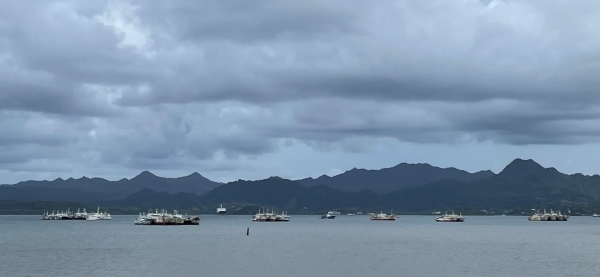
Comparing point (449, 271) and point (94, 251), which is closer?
point (449, 271)

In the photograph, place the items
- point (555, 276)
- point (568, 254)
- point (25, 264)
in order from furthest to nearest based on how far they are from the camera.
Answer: point (568, 254) < point (25, 264) < point (555, 276)

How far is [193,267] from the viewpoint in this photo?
11100cm

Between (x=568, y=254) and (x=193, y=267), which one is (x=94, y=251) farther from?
(x=568, y=254)

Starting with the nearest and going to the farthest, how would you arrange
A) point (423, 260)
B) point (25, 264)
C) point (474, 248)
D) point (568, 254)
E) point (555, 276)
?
point (555, 276)
point (25, 264)
point (423, 260)
point (568, 254)
point (474, 248)

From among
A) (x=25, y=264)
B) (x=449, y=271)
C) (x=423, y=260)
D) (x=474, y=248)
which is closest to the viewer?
(x=449, y=271)

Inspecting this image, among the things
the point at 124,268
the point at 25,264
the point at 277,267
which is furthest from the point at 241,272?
the point at 25,264

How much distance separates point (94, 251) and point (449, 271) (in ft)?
247

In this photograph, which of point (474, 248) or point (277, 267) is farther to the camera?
point (474, 248)

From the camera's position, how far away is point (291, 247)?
159 m

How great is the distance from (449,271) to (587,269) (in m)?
21.1

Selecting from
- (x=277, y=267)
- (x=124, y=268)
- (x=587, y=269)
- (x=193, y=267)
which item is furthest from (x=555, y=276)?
(x=124, y=268)

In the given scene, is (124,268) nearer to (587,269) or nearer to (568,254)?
→ (587,269)

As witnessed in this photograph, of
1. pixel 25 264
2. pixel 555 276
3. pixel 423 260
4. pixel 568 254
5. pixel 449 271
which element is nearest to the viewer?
pixel 555 276

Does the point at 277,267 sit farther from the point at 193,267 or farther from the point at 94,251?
the point at 94,251
